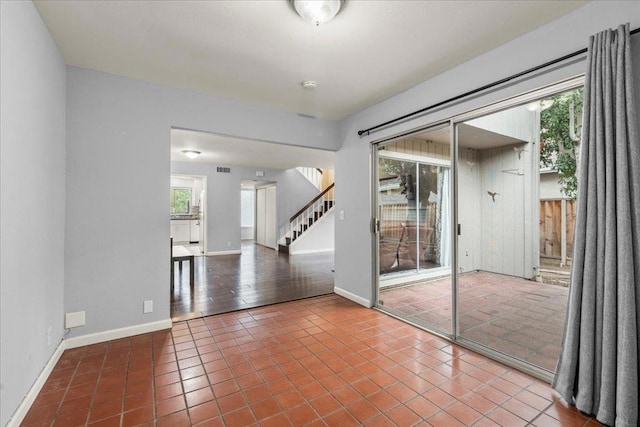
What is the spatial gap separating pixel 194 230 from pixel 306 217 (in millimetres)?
4372

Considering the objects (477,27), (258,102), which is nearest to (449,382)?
(477,27)

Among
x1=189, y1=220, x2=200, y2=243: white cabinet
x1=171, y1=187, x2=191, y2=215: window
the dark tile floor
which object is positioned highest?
x1=171, y1=187, x2=191, y2=215: window

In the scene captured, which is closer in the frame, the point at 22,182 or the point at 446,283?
the point at 22,182

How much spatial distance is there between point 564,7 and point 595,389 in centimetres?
242

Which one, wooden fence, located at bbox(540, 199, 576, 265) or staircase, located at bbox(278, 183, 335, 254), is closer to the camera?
wooden fence, located at bbox(540, 199, 576, 265)

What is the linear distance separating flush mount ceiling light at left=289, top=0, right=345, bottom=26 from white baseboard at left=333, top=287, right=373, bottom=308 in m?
3.09

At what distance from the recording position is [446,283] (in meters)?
4.57

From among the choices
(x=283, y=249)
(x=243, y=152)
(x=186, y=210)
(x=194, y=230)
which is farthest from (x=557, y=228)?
(x=186, y=210)

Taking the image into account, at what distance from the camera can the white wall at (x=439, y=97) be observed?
74.2 inches

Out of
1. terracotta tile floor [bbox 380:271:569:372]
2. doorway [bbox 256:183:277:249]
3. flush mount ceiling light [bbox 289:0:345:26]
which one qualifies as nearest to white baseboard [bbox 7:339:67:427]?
flush mount ceiling light [bbox 289:0:345:26]

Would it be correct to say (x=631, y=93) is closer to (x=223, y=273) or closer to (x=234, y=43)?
(x=234, y=43)

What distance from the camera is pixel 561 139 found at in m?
2.29

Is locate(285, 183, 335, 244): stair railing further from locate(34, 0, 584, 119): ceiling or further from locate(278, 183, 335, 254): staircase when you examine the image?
locate(34, 0, 584, 119): ceiling

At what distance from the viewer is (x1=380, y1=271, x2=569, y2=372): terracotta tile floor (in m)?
2.52
